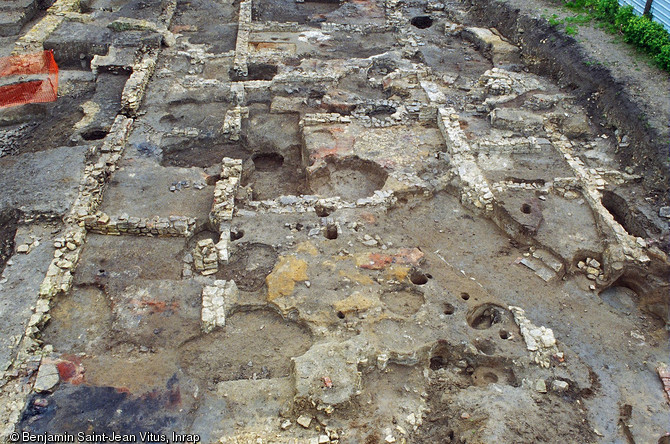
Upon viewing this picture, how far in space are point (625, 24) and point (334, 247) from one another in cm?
963

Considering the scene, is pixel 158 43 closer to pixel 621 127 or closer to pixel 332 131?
pixel 332 131

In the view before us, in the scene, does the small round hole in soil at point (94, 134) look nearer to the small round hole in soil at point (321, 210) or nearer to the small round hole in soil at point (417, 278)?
the small round hole in soil at point (321, 210)

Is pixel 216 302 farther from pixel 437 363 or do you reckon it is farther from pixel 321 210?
pixel 437 363

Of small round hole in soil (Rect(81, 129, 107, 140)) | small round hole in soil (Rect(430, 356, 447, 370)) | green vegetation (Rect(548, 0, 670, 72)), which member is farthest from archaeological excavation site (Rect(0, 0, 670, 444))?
green vegetation (Rect(548, 0, 670, 72))

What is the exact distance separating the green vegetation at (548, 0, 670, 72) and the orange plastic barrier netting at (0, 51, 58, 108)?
41.5 ft

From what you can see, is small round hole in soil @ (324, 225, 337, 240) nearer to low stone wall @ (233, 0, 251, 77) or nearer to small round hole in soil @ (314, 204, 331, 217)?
small round hole in soil @ (314, 204, 331, 217)

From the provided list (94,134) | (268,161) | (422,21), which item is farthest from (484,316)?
(422,21)

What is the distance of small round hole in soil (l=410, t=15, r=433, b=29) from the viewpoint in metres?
16.4

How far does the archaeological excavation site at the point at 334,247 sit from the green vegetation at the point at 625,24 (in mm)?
318

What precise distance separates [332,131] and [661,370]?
6843 millimetres

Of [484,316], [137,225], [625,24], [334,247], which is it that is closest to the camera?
[484,316]

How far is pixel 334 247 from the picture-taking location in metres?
7.57

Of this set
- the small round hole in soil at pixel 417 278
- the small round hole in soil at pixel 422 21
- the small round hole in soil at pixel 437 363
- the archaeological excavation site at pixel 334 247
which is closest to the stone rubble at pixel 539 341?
the archaeological excavation site at pixel 334 247

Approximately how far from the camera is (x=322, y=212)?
841 cm
